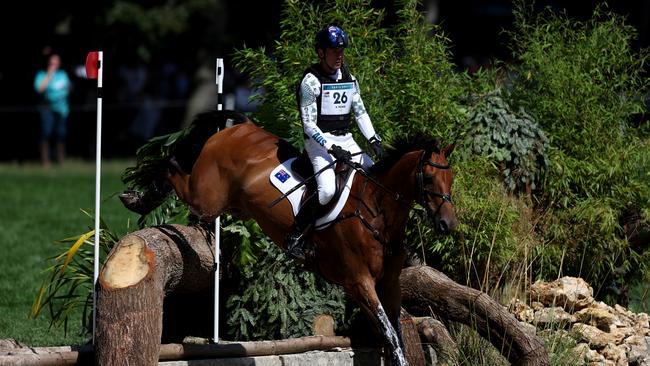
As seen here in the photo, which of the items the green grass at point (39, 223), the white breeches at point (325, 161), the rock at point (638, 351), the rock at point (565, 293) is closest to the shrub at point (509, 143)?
the rock at point (565, 293)

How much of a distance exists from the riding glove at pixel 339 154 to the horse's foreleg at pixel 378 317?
89cm

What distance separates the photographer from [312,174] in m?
8.95

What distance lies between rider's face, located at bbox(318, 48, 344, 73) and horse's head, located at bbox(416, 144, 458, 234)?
937mm

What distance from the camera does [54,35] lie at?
28.0 meters

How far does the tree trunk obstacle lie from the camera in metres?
8.14

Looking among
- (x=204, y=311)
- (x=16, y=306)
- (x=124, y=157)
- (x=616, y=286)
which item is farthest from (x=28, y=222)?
(x=124, y=157)

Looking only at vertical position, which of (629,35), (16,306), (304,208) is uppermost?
(629,35)

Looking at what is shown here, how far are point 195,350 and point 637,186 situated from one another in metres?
4.80

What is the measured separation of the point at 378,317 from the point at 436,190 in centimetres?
100

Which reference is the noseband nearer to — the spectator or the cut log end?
the cut log end

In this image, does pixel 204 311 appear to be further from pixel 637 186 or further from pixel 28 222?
pixel 28 222

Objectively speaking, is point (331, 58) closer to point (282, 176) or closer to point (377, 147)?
point (377, 147)

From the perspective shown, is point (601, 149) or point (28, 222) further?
point (28, 222)

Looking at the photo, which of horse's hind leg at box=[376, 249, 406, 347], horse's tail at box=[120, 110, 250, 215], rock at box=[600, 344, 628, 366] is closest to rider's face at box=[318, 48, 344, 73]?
horse's tail at box=[120, 110, 250, 215]
